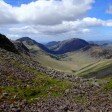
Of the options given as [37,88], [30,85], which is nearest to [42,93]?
[37,88]

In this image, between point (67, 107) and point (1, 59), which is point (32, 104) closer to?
point (67, 107)

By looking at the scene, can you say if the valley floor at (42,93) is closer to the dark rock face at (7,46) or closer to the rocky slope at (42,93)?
the rocky slope at (42,93)

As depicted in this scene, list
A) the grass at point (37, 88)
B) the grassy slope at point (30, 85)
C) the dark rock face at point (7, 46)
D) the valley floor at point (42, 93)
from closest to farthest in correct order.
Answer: the valley floor at point (42, 93) → the grass at point (37, 88) → the grassy slope at point (30, 85) → the dark rock face at point (7, 46)

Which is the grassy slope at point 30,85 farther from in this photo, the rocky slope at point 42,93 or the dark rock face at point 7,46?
the dark rock face at point 7,46

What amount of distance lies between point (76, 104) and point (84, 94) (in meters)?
9.33

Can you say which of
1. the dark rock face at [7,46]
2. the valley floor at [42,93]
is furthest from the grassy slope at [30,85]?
the dark rock face at [7,46]

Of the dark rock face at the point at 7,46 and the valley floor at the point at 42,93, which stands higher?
the dark rock face at the point at 7,46

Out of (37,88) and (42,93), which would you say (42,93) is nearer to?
(42,93)

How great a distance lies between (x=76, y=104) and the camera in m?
53.7

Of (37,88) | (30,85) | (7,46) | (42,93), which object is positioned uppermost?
(7,46)

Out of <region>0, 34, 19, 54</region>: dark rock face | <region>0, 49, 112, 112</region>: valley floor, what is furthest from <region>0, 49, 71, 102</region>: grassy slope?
<region>0, 34, 19, 54</region>: dark rock face

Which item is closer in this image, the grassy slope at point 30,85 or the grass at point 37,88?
the grass at point 37,88

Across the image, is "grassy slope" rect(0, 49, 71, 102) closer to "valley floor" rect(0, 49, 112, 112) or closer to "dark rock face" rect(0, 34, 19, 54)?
"valley floor" rect(0, 49, 112, 112)

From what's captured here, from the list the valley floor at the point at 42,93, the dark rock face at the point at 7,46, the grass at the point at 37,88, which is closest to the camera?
the valley floor at the point at 42,93
